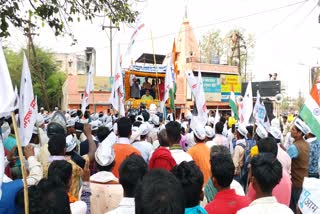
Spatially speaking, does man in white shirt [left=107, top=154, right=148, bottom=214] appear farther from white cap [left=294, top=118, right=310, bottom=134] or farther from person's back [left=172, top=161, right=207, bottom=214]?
white cap [left=294, top=118, right=310, bottom=134]

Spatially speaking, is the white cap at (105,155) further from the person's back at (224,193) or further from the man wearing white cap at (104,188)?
the person's back at (224,193)

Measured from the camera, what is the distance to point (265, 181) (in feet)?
8.70

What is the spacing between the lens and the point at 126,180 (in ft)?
8.82

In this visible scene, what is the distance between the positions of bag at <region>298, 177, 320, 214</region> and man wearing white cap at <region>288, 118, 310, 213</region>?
2.42 meters

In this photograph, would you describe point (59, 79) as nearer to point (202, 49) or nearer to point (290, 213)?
point (202, 49)

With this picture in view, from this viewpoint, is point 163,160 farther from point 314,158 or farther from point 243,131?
point 243,131

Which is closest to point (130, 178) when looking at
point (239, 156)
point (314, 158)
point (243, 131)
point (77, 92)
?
point (314, 158)

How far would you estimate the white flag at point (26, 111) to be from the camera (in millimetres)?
3209

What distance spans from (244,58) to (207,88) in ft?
53.5

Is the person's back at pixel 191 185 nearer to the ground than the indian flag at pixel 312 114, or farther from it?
nearer to the ground

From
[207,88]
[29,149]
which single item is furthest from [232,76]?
[29,149]

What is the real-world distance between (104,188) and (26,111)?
0.95m

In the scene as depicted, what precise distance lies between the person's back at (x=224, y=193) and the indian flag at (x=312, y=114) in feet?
3.72

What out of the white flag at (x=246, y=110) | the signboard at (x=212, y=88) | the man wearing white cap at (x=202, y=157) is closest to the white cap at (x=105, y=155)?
the man wearing white cap at (x=202, y=157)
